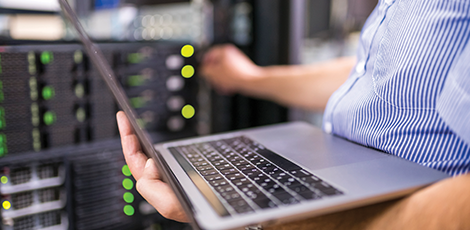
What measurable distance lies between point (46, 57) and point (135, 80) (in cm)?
25

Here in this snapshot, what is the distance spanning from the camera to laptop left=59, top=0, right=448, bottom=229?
335 millimetres

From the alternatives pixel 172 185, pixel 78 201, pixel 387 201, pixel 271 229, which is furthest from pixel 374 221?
pixel 78 201

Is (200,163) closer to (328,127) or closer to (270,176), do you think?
(270,176)

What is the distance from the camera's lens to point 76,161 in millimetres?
891

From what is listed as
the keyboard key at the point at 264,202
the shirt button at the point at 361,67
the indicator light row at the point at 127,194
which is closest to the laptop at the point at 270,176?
the keyboard key at the point at 264,202

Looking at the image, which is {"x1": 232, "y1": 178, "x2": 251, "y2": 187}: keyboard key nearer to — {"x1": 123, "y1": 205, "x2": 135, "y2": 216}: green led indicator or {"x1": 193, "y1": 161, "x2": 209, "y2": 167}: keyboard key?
{"x1": 193, "y1": 161, "x2": 209, "y2": 167}: keyboard key

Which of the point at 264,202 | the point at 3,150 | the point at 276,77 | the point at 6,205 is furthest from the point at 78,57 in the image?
the point at 264,202

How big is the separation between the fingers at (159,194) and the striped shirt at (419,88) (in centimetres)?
32

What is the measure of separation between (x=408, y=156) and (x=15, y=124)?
885 mm

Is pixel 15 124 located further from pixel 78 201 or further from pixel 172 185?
pixel 172 185

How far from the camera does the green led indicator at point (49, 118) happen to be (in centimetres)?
86

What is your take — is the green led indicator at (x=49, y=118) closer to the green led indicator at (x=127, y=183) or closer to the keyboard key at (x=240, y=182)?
the green led indicator at (x=127, y=183)

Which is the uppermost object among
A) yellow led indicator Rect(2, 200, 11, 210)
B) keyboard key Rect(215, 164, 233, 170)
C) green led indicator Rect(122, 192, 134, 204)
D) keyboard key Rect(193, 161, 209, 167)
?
keyboard key Rect(215, 164, 233, 170)

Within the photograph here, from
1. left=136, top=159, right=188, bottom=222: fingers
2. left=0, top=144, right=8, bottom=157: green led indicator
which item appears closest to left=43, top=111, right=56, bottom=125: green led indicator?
left=0, top=144, right=8, bottom=157: green led indicator
